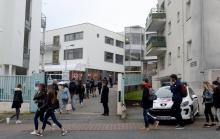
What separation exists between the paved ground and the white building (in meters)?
42.5

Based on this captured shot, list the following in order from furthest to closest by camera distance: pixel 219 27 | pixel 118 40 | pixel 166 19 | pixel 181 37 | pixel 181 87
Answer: pixel 118 40, pixel 166 19, pixel 181 37, pixel 219 27, pixel 181 87

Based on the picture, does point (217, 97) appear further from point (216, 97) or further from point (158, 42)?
point (158, 42)

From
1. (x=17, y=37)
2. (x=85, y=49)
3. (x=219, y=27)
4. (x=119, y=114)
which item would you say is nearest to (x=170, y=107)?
(x=119, y=114)

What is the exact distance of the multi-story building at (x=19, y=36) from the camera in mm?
32062

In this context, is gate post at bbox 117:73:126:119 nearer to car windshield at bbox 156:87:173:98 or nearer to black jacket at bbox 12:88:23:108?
car windshield at bbox 156:87:173:98

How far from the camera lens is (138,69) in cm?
7731

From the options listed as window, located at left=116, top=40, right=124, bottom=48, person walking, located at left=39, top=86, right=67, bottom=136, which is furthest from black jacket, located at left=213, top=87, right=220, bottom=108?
window, located at left=116, top=40, right=124, bottom=48

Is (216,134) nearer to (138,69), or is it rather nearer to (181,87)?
(181,87)

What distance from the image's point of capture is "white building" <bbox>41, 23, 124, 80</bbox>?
217 ft

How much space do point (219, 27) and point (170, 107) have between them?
1055cm

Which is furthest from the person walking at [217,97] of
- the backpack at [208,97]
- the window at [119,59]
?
the window at [119,59]

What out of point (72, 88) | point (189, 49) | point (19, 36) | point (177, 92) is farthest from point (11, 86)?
point (189, 49)

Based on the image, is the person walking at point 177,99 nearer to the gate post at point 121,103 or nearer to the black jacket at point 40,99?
the gate post at point 121,103

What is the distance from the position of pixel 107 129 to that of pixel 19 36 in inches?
805
